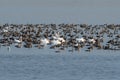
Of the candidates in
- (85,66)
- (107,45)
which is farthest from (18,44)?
(85,66)

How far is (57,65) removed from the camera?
2870cm

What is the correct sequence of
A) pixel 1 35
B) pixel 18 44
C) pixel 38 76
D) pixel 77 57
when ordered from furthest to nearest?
pixel 1 35, pixel 18 44, pixel 77 57, pixel 38 76

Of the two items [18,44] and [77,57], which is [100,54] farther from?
[18,44]

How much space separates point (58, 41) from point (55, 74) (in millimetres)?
10027

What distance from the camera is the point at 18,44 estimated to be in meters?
36.0

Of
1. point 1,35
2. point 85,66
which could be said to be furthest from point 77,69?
point 1,35

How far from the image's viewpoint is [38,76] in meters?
25.9

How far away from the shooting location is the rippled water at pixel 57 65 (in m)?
26.0

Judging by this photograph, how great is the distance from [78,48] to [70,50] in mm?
642

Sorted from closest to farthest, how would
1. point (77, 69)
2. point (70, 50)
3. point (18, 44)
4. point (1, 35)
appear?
point (77, 69)
point (70, 50)
point (18, 44)
point (1, 35)

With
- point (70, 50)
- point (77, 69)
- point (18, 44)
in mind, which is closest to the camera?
point (77, 69)

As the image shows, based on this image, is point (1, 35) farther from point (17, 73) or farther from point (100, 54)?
point (17, 73)

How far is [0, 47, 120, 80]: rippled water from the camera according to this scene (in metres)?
26.0

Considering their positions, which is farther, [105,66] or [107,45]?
[107,45]
